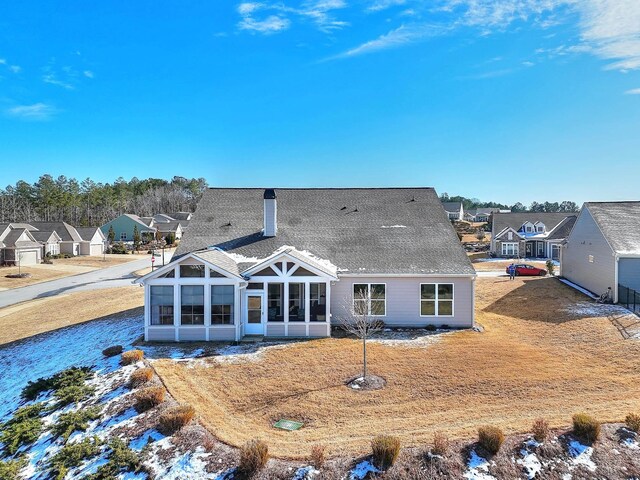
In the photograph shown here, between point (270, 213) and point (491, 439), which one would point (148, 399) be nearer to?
point (491, 439)

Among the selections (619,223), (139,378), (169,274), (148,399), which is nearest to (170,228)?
(169,274)

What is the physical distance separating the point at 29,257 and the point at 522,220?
6547 centimetres

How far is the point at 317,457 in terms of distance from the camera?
9.36m

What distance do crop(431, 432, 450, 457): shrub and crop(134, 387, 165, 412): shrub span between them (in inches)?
308

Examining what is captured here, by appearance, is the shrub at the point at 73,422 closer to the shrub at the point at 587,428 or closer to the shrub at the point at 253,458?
the shrub at the point at 253,458

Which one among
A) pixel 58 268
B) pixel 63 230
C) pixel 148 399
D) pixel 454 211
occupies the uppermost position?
pixel 454 211

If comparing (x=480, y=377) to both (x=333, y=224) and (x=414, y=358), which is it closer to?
(x=414, y=358)

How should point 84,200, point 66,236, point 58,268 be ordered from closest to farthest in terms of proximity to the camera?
point 58,268 → point 66,236 → point 84,200

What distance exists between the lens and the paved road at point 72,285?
33.0 meters

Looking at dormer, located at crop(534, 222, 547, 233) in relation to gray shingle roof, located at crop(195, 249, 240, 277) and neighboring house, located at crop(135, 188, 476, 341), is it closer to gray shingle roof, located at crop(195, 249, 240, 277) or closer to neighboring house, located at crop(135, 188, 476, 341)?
neighboring house, located at crop(135, 188, 476, 341)

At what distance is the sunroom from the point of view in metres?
18.2

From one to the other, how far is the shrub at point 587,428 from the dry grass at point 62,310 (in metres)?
22.0

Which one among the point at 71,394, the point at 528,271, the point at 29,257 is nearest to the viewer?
the point at 71,394

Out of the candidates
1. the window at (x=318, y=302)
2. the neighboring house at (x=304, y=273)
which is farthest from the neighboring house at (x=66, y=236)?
the window at (x=318, y=302)
